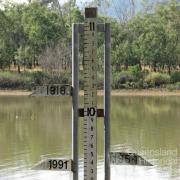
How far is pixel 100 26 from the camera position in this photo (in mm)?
A: 2953

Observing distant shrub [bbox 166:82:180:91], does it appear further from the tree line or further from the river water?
the river water

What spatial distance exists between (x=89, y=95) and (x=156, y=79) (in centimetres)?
2769

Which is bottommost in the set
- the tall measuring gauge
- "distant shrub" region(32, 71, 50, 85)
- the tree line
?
"distant shrub" region(32, 71, 50, 85)

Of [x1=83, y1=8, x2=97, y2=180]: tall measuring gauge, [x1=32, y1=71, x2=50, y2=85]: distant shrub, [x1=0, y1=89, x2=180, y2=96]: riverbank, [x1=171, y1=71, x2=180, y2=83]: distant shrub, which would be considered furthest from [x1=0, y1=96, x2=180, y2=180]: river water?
[x1=171, y1=71, x2=180, y2=83]: distant shrub

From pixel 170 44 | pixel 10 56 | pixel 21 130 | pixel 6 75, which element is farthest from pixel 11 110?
pixel 170 44

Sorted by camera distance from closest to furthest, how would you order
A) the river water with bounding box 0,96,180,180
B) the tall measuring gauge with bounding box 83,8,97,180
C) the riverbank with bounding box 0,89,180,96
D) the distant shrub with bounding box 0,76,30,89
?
the tall measuring gauge with bounding box 83,8,97,180, the river water with bounding box 0,96,180,180, the riverbank with bounding box 0,89,180,96, the distant shrub with bounding box 0,76,30,89

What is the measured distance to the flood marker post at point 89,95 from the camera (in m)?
2.89

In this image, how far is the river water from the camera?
887cm

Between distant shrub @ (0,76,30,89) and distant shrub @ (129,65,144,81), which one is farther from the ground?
distant shrub @ (129,65,144,81)

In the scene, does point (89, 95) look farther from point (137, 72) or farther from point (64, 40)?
point (64, 40)

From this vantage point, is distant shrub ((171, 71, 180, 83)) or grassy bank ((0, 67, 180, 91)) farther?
distant shrub ((171, 71, 180, 83))

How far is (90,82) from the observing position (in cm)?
290

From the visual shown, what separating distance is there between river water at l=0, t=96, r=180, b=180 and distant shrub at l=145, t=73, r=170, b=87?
6.40 meters

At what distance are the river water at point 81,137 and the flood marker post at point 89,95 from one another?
498 cm
